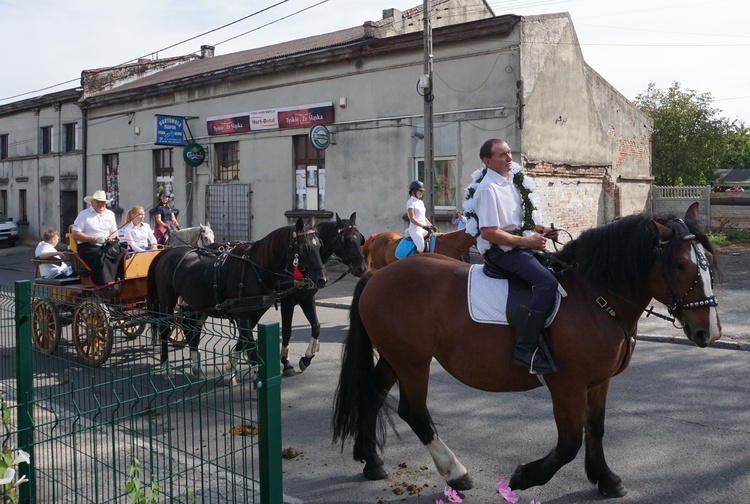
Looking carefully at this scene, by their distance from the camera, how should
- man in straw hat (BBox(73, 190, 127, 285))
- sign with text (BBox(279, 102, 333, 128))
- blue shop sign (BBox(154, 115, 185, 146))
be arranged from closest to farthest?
1. man in straw hat (BBox(73, 190, 127, 285))
2. sign with text (BBox(279, 102, 333, 128))
3. blue shop sign (BBox(154, 115, 185, 146))

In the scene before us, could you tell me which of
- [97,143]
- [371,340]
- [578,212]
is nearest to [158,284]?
[371,340]

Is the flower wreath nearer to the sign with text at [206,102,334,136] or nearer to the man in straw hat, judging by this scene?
the man in straw hat

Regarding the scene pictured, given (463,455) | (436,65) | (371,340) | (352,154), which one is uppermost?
(436,65)

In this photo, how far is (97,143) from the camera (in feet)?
100


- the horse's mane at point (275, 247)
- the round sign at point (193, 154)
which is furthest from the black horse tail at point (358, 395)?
the round sign at point (193, 154)

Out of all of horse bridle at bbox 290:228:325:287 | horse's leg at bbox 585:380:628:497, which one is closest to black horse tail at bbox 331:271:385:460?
horse's leg at bbox 585:380:628:497

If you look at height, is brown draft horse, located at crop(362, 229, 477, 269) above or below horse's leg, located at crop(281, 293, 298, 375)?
above

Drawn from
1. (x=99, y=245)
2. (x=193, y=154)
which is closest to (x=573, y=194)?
(x=193, y=154)

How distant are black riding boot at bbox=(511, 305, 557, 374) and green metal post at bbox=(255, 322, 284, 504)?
1906mm

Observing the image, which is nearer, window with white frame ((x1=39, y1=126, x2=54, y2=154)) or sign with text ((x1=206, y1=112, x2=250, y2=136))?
sign with text ((x1=206, y1=112, x2=250, y2=136))

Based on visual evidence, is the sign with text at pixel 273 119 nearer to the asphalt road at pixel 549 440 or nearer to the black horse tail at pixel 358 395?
the asphalt road at pixel 549 440

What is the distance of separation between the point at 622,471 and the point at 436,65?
15015mm

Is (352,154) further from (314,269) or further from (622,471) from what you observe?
(622,471)

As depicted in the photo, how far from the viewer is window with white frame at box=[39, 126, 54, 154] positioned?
3416cm
